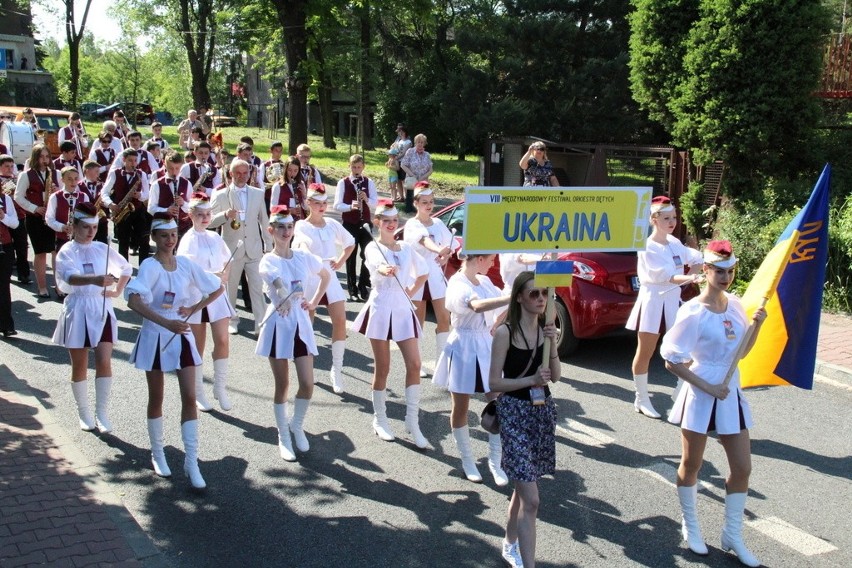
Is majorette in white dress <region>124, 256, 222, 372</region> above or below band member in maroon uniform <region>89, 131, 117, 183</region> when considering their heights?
below

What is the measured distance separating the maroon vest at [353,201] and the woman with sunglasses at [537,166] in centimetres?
342

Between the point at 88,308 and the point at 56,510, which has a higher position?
the point at 88,308

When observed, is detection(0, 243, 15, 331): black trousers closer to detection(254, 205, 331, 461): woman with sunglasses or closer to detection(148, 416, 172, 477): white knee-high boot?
detection(148, 416, 172, 477): white knee-high boot

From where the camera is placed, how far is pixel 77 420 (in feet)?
25.2

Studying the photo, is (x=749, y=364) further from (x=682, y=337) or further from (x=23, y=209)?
(x=23, y=209)

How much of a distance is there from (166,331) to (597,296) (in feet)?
15.6

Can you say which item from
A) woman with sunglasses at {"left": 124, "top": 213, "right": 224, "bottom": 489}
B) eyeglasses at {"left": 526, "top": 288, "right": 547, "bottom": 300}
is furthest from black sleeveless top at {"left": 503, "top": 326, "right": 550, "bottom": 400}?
woman with sunglasses at {"left": 124, "top": 213, "right": 224, "bottom": 489}

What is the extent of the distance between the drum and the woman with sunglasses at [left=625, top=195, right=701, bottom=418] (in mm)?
17405

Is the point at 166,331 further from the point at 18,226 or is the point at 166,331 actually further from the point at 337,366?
the point at 18,226

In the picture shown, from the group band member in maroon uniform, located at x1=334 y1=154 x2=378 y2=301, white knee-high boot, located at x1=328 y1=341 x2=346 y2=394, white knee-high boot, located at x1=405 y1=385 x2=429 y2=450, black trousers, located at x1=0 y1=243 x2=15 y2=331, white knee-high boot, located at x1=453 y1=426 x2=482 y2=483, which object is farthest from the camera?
band member in maroon uniform, located at x1=334 y1=154 x2=378 y2=301

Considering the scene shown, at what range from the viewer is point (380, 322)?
7230 mm

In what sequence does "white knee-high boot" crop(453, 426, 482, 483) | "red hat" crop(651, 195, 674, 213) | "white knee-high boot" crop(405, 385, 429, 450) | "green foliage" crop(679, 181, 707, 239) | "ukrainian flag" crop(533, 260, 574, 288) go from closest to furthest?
"ukrainian flag" crop(533, 260, 574, 288) < "white knee-high boot" crop(453, 426, 482, 483) < "white knee-high boot" crop(405, 385, 429, 450) < "red hat" crop(651, 195, 674, 213) < "green foliage" crop(679, 181, 707, 239)

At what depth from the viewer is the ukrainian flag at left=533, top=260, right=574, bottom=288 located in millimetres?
4859

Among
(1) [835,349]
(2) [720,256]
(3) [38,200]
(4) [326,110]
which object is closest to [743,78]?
(1) [835,349]
